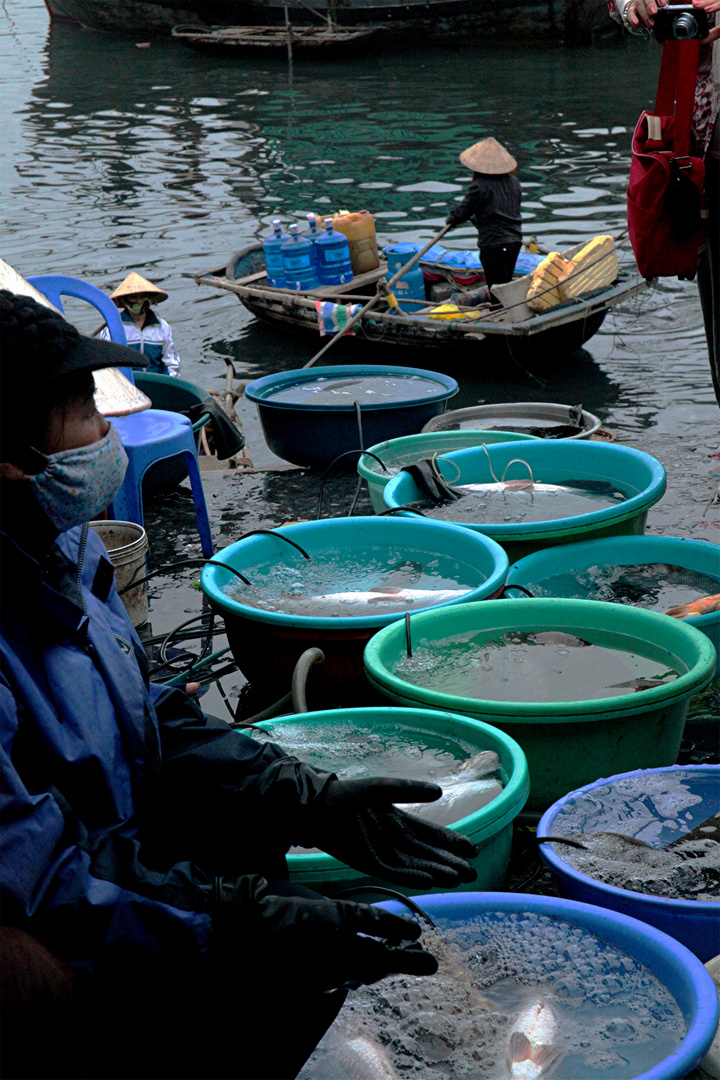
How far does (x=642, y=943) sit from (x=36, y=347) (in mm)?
1919

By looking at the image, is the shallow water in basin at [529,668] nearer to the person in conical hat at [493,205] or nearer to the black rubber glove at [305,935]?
the black rubber glove at [305,935]

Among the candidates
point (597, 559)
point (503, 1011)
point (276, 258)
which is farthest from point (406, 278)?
point (503, 1011)

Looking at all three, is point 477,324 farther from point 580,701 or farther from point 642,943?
point 642,943

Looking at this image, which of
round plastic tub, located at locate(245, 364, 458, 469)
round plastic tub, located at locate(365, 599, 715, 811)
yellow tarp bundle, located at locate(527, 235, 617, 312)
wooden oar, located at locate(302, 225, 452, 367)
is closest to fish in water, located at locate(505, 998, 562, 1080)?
round plastic tub, located at locate(365, 599, 715, 811)

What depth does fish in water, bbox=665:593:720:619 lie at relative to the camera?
175 inches

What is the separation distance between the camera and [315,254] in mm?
12078

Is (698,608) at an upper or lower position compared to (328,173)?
lower

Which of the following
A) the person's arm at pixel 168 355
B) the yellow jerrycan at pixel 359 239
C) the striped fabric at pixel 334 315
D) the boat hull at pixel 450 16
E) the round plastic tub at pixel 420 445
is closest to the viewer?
the round plastic tub at pixel 420 445

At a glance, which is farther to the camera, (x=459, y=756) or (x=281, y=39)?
(x=281, y=39)

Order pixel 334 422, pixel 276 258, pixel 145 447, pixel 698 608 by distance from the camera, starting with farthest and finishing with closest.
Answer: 1. pixel 276 258
2. pixel 334 422
3. pixel 145 447
4. pixel 698 608

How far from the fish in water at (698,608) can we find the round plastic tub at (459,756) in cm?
149

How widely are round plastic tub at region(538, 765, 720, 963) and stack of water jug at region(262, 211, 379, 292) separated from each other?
9.48 meters

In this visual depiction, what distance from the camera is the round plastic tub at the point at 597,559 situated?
4.87m

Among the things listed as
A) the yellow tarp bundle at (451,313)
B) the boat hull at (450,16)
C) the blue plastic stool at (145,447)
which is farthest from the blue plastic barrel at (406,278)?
the boat hull at (450,16)
